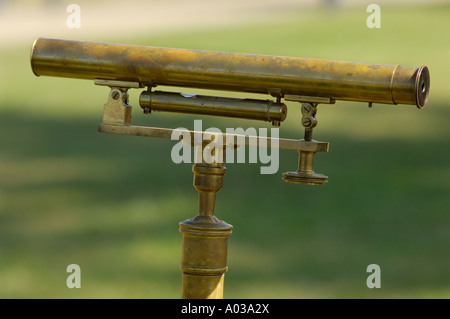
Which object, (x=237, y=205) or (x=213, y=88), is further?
(x=237, y=205)

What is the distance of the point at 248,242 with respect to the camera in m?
6.50

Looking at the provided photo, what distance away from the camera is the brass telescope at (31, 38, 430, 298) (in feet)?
6.75

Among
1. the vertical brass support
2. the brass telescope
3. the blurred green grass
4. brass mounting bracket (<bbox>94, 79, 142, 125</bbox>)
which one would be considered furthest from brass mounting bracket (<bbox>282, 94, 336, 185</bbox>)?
the blurred green grass

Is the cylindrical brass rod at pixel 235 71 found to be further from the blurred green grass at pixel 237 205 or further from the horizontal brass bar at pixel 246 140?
the blurred green grass at pixel 237 205

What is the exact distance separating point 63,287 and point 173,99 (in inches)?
148

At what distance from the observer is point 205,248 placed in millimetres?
2166

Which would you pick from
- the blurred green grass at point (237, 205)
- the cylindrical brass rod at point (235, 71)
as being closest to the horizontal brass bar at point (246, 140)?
the cylindrical brass rod at point (235, 71)

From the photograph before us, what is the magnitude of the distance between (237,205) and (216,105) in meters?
4.84

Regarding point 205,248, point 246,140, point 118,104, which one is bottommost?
point 205,248

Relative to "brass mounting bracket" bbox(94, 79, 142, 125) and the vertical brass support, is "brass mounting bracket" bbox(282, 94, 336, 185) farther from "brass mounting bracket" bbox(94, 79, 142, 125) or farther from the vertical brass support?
"brass mounting bracket" bbox(94, 79, 142, 125)

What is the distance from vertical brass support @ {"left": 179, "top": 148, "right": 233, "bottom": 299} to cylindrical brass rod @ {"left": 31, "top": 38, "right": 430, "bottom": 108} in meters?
0.22

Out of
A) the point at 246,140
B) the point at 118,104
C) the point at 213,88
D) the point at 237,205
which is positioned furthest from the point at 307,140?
the point at 237,205

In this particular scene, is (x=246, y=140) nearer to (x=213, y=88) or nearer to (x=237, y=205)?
(x=213, y=88)

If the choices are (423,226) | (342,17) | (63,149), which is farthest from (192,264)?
(342,17)
